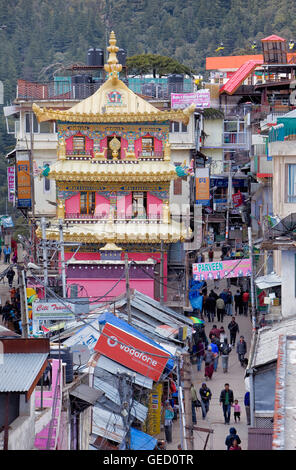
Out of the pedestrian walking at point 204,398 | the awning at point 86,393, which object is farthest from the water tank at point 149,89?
the awning at point 86,393

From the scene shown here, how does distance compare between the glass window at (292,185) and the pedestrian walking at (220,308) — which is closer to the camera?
the glass window at (292,185)

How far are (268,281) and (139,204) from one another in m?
8.35

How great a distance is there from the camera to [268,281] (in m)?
37.2

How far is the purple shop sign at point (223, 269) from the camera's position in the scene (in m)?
39.4

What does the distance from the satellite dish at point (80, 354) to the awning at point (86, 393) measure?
1859 millimetres

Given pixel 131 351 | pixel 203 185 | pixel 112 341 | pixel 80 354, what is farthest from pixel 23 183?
pixel 131 351

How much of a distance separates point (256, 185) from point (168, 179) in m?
16.9

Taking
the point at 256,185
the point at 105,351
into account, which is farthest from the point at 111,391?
the point at 256,185

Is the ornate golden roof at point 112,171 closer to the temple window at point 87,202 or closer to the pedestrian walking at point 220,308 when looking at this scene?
the temple window at point 87,202

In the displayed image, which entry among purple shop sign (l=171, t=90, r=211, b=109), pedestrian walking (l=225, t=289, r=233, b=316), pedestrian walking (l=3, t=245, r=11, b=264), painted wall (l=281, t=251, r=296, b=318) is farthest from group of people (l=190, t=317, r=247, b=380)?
purple shop sign (l=171, t=90, r=211, b=109)

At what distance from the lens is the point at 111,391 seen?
87.6 feet

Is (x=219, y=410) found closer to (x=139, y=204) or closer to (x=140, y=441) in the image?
(x=140, y=441)
